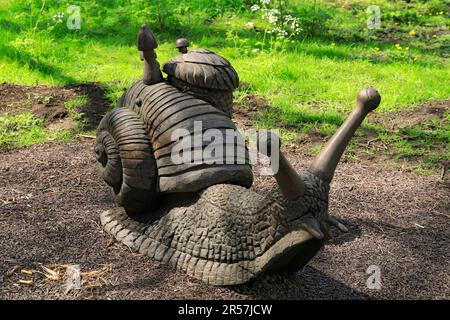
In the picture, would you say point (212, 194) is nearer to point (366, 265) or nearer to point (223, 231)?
point (223, 231)

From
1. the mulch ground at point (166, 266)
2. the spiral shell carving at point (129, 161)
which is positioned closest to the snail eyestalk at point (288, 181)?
the mulch ground at point (166, 266)

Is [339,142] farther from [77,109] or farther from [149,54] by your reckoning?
[77,109]

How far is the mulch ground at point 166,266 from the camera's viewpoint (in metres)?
3.58

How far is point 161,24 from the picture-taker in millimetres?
9391

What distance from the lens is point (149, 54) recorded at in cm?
409

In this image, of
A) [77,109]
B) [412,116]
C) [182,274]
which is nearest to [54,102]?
[77,109]

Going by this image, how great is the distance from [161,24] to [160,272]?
6.28m

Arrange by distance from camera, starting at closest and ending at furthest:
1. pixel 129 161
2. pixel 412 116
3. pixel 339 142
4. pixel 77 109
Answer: pixel 339 142 → pixel 129 161 → pixel 77 109 → pixel 412 116

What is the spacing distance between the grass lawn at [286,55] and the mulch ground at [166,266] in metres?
0.65

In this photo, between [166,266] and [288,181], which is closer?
[288,181]

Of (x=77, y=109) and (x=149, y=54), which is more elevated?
(x=149, y=54)

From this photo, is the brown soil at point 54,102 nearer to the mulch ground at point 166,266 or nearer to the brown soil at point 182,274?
the mulch ground at point 166,266

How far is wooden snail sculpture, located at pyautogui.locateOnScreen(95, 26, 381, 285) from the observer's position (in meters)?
3.24

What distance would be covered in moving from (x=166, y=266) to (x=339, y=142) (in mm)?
1305
